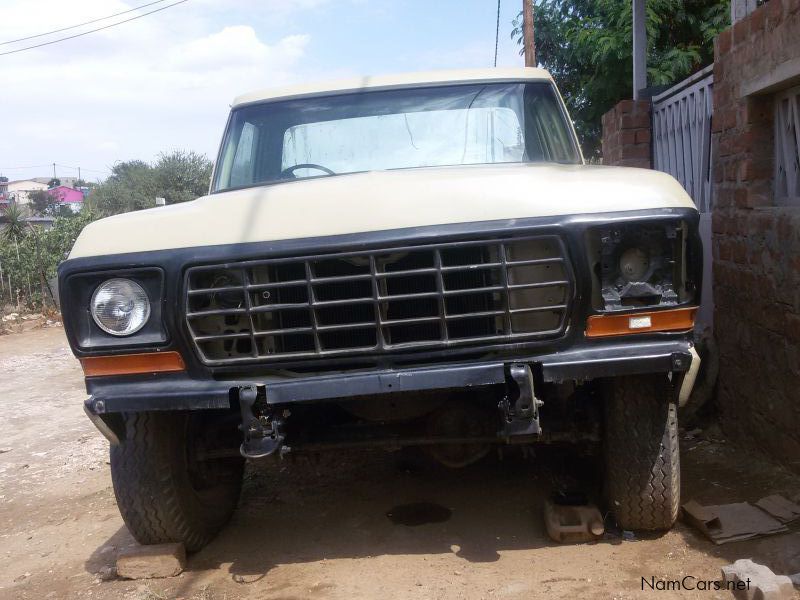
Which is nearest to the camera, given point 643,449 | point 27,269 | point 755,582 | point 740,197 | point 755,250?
point 755,582

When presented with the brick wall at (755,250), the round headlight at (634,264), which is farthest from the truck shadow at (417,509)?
the round headlight at (634,264)

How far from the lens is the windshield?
12.4 feet

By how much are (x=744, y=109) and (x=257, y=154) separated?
8.30ft

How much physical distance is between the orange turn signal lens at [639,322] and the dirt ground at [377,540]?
92cm

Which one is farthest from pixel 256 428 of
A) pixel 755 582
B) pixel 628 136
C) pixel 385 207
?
pixel 628 136

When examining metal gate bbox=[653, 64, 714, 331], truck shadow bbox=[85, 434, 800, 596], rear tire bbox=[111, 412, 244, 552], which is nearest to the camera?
rear tire bbox=[111, 412, 244, 552]

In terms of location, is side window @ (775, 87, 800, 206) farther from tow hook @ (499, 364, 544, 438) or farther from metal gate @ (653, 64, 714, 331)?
tow hook @ (499, 364, 544, 438)

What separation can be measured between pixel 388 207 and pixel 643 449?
1.35m

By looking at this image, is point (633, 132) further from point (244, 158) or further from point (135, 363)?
point (135, 363)

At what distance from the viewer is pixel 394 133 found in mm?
3889

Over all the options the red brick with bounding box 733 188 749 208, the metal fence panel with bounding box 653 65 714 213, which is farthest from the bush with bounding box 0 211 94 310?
the red brick with bounding box 733 188 749 208

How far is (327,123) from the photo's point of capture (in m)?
4.00

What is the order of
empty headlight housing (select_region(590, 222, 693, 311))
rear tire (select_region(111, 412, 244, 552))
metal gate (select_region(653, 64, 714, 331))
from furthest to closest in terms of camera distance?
metal gate (select_region(653, 64, 714, 331)) → rear tire (select_region(111, 412, 244, 552)) → empty headlight housing (select_region(590, 222, 693, 311))

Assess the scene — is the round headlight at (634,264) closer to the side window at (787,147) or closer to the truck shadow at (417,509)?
the truck shadow at (417,509)
